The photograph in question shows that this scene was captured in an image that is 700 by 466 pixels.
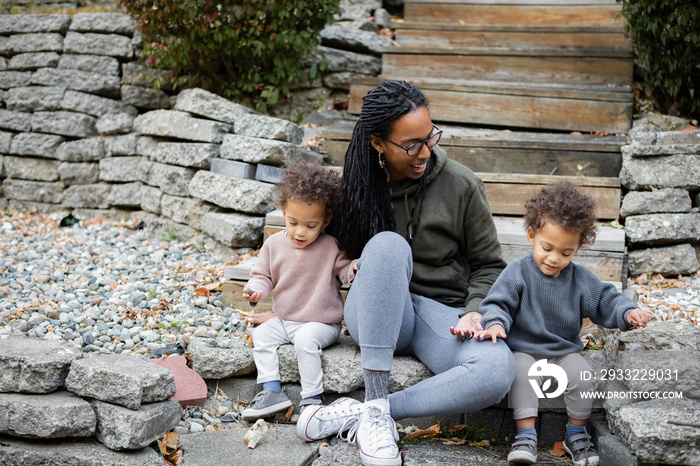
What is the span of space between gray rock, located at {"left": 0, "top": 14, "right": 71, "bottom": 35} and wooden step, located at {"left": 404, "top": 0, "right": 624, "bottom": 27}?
289 cm

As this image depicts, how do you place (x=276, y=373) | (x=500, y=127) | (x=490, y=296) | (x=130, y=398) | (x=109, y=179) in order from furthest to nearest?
(x=109, y=179), (x=500, y=127), (x=276, y=373), (x=490, y=296), (x=130, y=398)

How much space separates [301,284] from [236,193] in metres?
1.37

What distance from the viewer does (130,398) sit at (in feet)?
6.55

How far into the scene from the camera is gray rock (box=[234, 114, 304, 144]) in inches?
145

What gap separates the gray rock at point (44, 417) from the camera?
77.8 inches

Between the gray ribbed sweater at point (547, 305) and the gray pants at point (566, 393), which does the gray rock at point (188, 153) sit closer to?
the gray ribbed sweater at point (547, 305)

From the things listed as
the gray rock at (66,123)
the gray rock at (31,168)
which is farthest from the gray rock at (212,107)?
the gray rock at (31,168)

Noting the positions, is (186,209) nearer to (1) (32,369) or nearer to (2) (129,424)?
(1) (32,369)

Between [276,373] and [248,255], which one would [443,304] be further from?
[248,255]

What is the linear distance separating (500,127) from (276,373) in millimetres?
2558

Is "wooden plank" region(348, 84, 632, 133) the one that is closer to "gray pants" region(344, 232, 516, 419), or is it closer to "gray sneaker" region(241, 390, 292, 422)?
"gray pants" region(344, 232, 516, 419)

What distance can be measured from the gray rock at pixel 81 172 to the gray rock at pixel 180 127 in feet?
1.74

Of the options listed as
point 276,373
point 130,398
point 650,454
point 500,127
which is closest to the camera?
point 650,454

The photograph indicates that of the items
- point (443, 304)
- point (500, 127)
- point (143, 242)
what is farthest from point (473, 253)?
point (143, 242)
